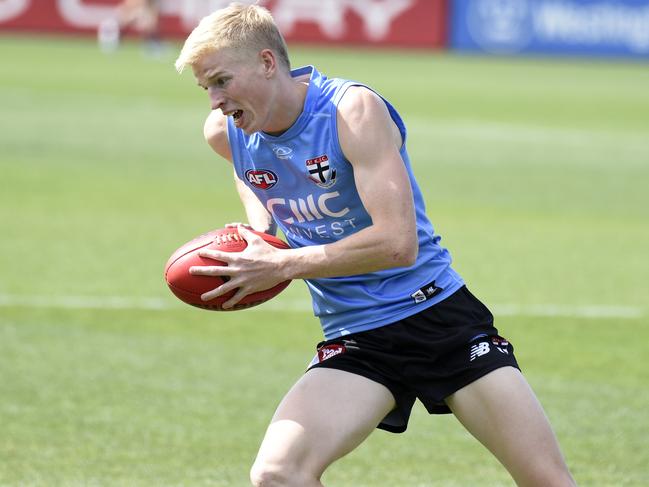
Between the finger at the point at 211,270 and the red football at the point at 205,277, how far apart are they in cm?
7

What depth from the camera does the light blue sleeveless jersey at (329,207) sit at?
519cm

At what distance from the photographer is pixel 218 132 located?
559cm

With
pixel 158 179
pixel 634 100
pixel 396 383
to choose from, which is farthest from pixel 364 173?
pixel 634 100

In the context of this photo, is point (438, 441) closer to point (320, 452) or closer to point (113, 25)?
point (320, 452)

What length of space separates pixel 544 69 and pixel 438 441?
31636 mm

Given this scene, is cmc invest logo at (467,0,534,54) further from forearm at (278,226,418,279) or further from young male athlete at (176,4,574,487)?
forearm at (278,226,418,279)

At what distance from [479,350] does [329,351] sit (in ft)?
Answer: 2.06

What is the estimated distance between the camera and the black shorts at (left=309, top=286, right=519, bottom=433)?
5223 mm

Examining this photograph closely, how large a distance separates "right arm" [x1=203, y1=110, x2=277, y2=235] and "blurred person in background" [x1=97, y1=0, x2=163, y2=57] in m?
32.2

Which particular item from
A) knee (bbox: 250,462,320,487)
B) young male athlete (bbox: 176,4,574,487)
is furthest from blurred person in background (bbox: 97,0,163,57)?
knee (bbox: 250,462,320,487)

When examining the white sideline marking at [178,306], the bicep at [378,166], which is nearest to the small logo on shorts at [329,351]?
the bicep at [378,166]

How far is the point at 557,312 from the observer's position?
10875 millimetres

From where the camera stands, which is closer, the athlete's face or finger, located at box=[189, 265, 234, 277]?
the athlete's face

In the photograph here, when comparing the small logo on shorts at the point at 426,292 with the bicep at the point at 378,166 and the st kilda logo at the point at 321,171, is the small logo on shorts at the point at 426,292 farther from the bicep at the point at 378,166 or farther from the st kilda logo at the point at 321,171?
the st kilda logo at the point at 321,171
